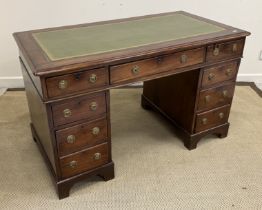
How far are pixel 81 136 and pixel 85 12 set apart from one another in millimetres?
1238

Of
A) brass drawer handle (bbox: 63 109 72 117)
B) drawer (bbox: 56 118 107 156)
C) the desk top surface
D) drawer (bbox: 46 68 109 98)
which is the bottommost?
drawer (bbox: 56 118 107 156)

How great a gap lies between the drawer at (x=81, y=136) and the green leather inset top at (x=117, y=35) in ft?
1.11

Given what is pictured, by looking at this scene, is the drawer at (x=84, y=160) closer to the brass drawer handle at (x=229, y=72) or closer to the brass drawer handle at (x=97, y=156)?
the brass drawer handle at (x=97, y=156)

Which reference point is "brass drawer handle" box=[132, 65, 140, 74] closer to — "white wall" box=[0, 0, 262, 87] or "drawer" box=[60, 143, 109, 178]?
"drawer" box=[60, 143, 109, 178]

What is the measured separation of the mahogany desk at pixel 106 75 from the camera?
1.30 metres

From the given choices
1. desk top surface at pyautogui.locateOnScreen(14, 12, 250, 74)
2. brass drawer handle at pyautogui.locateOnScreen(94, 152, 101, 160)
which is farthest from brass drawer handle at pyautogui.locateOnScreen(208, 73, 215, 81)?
brass drawer handle at pyautogui.locateOnScreen(94, 152, 101, 160)

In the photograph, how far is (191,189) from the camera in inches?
63.5

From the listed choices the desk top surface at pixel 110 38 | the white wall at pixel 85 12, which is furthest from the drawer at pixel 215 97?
the white wall at pixel 85 12

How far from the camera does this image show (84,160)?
1.53 meters

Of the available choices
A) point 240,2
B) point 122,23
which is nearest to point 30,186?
point 122,23

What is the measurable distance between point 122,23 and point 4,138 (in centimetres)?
106

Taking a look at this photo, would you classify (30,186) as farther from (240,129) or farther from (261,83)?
(261,83)

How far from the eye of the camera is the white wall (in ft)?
7.48

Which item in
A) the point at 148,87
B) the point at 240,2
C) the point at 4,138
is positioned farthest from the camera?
the point at 240,2
